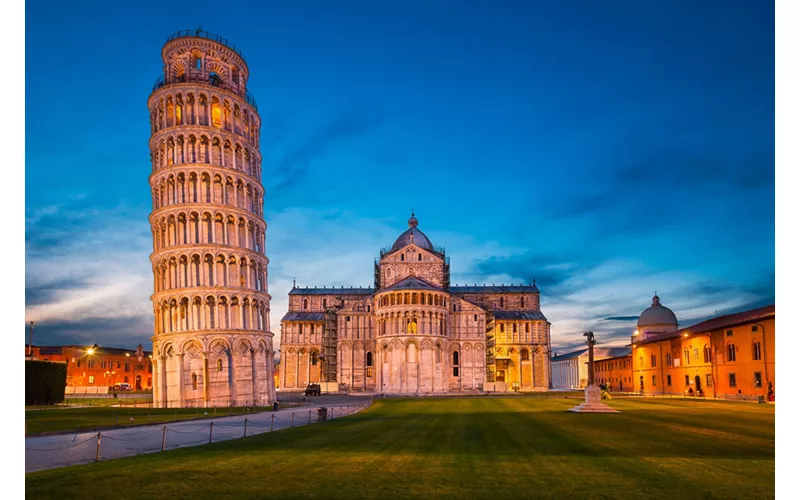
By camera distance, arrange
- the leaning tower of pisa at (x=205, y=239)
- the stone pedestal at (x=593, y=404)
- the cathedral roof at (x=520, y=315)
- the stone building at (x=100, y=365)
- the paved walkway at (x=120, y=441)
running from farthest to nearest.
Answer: the stone building at (x=100, y=365) → the cathedral roof at (x=520, y=315) → the leaning tower of pisa at (x=205, y=239) → the stone pedestal at (x=593, y=404) → the paved walkway at (x=120, y=441)

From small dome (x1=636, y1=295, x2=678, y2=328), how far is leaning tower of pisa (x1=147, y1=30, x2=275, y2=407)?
7330 centimetres

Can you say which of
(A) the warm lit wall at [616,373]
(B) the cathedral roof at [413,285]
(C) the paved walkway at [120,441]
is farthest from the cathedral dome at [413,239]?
(C) the paved walkway at [120,441]

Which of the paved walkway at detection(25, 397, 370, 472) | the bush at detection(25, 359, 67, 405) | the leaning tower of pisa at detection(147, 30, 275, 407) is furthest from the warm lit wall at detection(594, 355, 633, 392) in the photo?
the bush at detection(25, 359, 67, 405)

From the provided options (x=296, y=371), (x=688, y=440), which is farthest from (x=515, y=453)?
(x=296, y=371)

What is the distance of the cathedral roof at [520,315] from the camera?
359 ft

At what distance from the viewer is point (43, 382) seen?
61.9 meters

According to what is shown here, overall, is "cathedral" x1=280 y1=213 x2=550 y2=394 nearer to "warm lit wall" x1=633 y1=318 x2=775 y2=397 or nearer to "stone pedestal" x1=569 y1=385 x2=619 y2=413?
"warm lit wall" x1=633 y1=318 x2=775 y2=397

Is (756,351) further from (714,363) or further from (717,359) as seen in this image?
(714,363)

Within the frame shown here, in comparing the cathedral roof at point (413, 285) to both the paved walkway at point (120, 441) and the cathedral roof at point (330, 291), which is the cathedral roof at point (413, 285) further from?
the paved walkway at point (120, 441)

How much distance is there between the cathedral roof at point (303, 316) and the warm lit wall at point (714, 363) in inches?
2229

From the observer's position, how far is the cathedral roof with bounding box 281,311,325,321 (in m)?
110

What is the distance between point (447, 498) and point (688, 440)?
1449 centimetres
